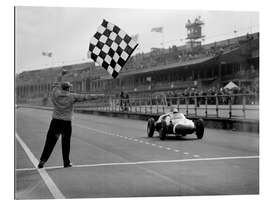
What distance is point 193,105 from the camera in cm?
1167

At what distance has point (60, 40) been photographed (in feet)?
27.2

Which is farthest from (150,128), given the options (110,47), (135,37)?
(110,47)

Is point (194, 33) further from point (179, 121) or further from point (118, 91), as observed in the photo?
point (179, 121)

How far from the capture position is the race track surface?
6840 mm

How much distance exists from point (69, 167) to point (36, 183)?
79 cm

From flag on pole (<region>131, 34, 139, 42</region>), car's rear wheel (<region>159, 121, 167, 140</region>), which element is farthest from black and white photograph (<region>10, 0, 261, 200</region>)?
car's rear wheel (<region>159, 121, 167, 140</region>)

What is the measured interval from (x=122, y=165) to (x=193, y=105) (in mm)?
4345

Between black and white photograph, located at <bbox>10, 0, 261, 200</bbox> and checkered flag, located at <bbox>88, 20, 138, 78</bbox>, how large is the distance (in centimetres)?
2

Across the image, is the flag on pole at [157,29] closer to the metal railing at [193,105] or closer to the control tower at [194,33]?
the control tower at [194,33]

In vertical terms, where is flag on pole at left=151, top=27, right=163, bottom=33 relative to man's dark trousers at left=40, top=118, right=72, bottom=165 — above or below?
above

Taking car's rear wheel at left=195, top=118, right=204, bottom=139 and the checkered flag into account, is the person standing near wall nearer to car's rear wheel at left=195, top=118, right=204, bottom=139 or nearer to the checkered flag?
the checkered flag

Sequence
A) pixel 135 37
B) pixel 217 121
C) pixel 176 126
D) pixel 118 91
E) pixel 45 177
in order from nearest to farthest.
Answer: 1. pixel 45 177
2. pixel 135 37
3. pixel 118 91
4. pixel 176 126
5. pixel 217 121
